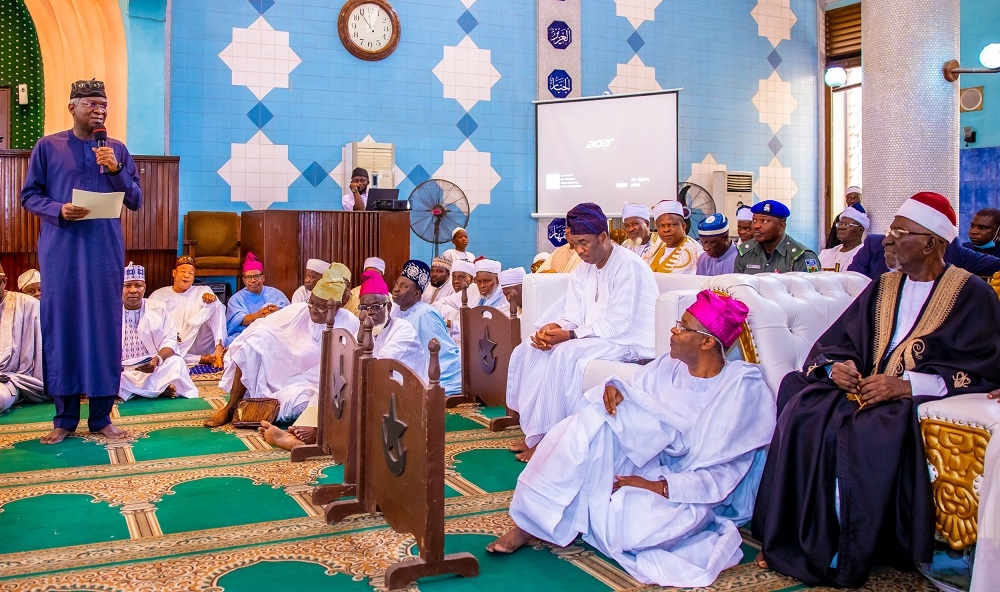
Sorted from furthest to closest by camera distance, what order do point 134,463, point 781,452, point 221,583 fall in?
1. point 134,463
2. point 781,452
3. point 221,583

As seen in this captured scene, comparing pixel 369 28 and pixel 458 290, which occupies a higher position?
pixel 369 28

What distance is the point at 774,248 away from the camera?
4.95 meters

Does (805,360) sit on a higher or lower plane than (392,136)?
lower

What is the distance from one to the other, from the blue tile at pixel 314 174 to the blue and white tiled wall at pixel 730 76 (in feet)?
11.7

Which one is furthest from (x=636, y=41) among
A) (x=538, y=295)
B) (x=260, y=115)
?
(x=538, y=295)

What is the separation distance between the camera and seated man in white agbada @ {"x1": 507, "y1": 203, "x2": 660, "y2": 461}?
Result: 4332 millimetres

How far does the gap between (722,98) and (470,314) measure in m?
7.45

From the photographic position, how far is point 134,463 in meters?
4.25

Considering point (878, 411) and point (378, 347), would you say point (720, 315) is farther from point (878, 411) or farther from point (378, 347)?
point (378, 347)

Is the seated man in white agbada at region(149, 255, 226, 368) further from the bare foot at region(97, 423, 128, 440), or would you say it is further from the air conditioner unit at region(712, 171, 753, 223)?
the air conditioner unit at region(712, 171, 753, 223)

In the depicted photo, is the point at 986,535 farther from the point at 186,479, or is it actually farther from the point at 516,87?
the point at 516,87

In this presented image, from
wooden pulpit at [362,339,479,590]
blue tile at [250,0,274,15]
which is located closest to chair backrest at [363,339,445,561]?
wooden pulpit at [362,339,479,590]

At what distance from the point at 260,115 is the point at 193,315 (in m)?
2.86

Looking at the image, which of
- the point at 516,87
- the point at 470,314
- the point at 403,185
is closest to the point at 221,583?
the point at 470,314
